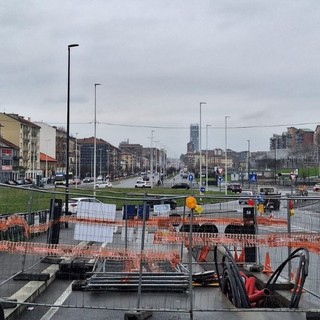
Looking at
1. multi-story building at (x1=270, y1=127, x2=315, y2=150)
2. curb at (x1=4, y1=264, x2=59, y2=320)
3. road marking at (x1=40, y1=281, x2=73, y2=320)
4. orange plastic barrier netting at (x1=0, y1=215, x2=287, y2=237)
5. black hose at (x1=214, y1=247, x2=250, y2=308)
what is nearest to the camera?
curb at (x1=4, y1=264, x2=59, y2=320)

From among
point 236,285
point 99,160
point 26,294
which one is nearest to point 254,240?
point 236,285

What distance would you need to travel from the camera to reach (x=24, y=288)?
28.3 feet

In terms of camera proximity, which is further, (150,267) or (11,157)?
(11,157)

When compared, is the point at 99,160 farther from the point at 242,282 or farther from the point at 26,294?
the point at 242,282

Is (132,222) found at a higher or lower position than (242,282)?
higher

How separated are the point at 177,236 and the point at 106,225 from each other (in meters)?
1.48

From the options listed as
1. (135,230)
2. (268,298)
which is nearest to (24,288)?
(135,230)

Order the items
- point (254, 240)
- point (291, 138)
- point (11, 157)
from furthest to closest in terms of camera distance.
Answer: point (291, 138), point (11, 157), point (254, 240)

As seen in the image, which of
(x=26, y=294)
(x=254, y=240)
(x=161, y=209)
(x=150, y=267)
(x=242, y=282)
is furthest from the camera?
(x=161, y=209)

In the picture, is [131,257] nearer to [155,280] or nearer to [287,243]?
[155,280]

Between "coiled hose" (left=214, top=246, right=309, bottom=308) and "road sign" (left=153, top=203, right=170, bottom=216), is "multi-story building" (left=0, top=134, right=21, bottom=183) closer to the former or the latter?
"road sign" (left=153, top=203, right=170, bottom=216)

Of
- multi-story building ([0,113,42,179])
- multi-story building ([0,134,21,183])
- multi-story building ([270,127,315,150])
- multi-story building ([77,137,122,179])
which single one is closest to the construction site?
multi-story building ([0,134,21,183])

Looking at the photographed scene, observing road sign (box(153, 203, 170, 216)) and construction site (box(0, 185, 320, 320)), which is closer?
construction site (box(0, 185, 320, 320))

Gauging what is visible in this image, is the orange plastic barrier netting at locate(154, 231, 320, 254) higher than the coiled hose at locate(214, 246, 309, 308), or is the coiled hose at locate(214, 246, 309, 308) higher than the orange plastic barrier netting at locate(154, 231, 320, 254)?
the orange plastic barrier netting at locate(154, 231, 320, 254)
